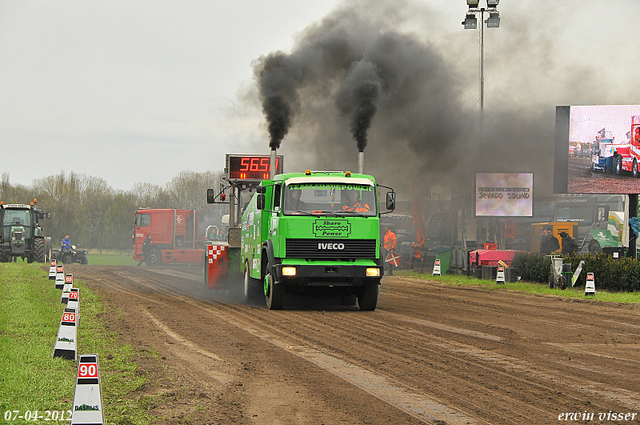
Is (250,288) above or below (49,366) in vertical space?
above

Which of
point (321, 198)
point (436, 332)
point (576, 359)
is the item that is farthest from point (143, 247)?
point (576, 359)

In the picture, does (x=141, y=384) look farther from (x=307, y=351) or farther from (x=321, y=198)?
(x=321, y=198)

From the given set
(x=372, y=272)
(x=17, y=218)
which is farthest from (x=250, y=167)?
(x=17, y=218)

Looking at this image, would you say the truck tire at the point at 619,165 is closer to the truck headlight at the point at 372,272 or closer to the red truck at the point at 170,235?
the truck headlight at the point at 372,272

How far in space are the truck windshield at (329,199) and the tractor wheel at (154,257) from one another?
29013mm

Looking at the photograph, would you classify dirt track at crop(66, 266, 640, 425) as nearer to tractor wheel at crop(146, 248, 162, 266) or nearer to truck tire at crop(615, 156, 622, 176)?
truck tire at crop(615, 156, 622, 176)

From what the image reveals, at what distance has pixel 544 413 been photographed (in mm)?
6289

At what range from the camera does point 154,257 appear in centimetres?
4231

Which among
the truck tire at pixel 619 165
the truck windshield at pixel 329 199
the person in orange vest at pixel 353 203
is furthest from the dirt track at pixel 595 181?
the person in orange vest at pixel 353 203

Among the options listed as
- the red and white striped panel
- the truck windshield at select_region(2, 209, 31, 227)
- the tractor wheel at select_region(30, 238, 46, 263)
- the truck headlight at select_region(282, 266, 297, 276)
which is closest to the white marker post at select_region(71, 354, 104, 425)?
the truck headlight at select_region(282, 266, 297, 276)

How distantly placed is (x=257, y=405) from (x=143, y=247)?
123 ft

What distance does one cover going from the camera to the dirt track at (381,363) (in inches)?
253

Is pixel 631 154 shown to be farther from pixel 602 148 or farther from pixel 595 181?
pixel 595 181

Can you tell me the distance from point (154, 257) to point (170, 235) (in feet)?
5.62
